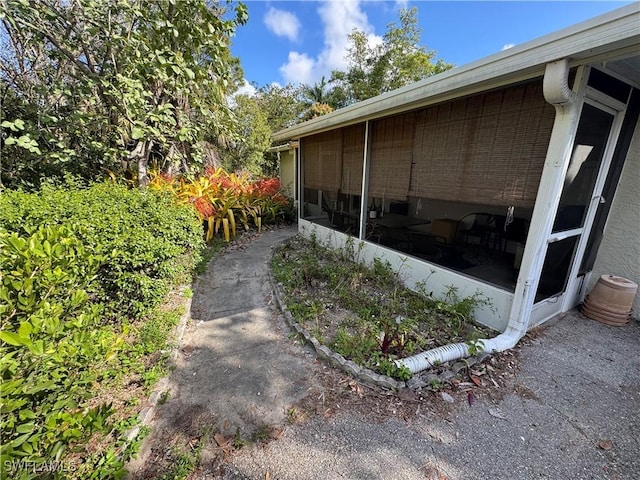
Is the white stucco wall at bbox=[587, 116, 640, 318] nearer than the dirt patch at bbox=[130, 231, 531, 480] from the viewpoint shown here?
No

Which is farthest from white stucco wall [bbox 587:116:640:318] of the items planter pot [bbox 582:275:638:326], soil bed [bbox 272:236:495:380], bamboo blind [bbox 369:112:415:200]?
bamboo blind [bbox 369:112:415:200]

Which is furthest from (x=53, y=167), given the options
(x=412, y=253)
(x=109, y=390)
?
(x=412, y=253)

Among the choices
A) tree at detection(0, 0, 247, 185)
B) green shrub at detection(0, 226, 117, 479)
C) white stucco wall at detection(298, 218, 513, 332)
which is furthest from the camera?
tree at detection(0, 0, 247, 185)

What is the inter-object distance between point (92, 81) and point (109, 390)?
348 cm

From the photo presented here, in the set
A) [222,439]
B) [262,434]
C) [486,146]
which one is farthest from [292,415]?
[486,146]

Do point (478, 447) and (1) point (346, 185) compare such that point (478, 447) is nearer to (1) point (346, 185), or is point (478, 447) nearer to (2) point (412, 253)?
(2) point (412, 253)

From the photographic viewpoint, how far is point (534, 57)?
1908 millimetres

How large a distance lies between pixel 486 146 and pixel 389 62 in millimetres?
18838

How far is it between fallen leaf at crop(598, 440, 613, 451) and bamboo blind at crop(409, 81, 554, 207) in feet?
5.64

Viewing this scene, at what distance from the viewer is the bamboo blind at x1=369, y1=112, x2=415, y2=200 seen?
3.36 meters

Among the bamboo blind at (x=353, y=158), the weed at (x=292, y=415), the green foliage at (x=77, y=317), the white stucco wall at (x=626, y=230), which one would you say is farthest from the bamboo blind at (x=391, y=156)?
the weed at (x=292, y=415)

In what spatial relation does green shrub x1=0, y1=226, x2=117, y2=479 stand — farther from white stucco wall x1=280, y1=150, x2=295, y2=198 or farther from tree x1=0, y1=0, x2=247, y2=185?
white stucco wall x1=280, y1=150, x2=295, y2=198

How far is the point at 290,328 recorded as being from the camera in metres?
2.75

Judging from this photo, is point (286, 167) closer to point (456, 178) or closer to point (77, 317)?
point (456, 178)
